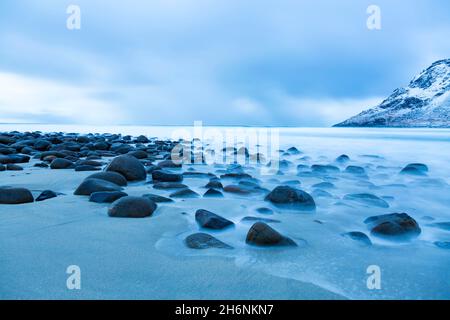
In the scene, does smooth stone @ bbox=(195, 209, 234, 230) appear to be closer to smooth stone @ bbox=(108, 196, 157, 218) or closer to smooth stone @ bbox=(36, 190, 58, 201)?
smooth stone @ bbox=(108, 196, 157, 218)

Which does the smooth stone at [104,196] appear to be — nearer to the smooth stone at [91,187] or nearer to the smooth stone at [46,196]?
the smooth stone at [91,187]

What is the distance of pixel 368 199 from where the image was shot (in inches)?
125

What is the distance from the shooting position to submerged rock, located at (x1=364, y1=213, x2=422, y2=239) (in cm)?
211

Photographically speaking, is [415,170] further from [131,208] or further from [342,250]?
[131,208]

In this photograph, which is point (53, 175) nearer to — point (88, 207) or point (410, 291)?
point (88, 207)

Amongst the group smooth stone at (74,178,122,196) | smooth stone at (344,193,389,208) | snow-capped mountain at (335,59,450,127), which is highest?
snow-capped mountain at (335,59,450,127)

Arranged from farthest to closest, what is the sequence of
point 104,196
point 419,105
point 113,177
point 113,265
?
point 419,105 → point 113,177 → point 104,196 → point 113,265

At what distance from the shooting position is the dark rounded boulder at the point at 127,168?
4.00m

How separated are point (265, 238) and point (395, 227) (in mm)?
940

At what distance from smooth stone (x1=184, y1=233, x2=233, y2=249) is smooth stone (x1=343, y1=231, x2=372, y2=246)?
0.85m

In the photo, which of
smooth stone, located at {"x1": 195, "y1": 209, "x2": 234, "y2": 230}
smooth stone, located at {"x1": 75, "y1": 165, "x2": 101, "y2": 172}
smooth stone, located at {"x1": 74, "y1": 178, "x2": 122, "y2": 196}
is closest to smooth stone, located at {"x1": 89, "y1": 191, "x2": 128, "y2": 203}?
smooth stone, located at {"x1": 74, "y1": 178, "x2": 122, "y2": 196}

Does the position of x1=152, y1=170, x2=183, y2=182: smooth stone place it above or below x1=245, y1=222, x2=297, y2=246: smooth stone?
above

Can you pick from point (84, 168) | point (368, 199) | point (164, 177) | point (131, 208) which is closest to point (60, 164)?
point (84, 168)
